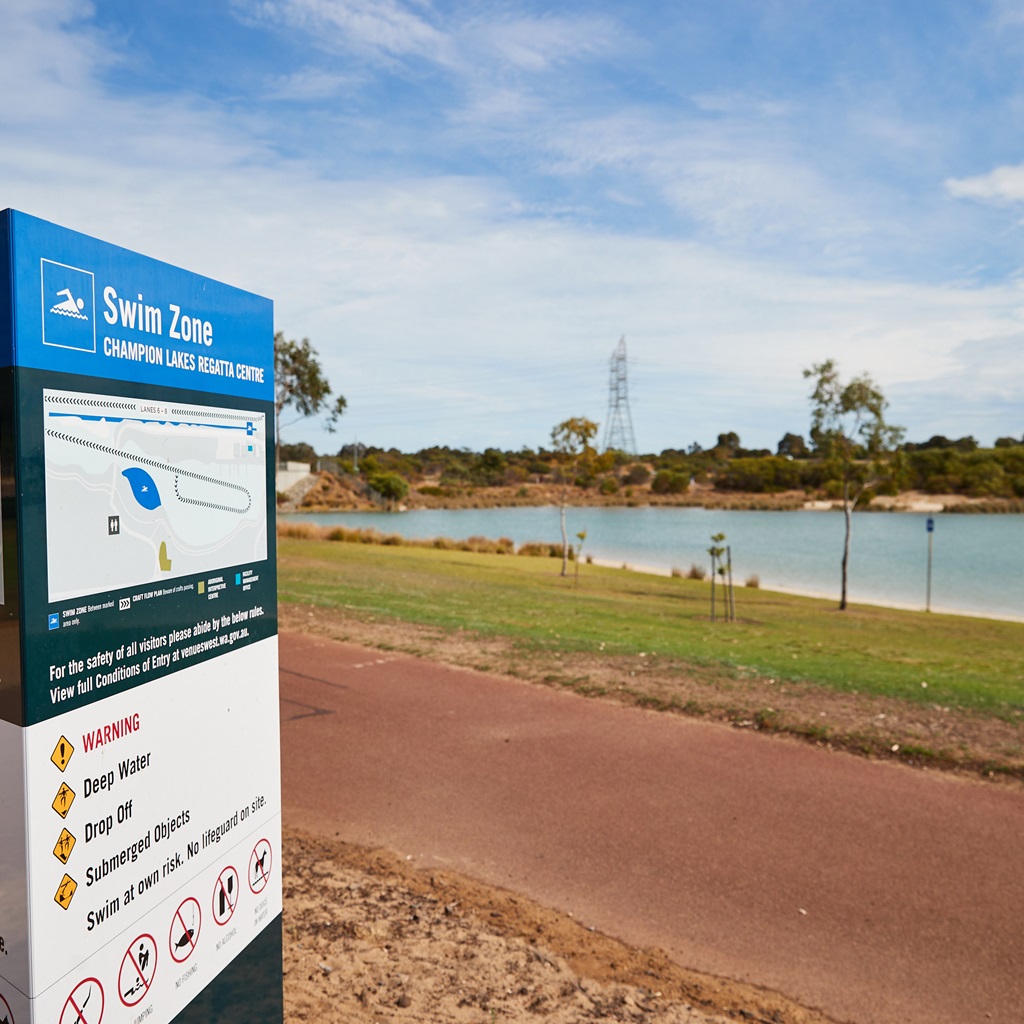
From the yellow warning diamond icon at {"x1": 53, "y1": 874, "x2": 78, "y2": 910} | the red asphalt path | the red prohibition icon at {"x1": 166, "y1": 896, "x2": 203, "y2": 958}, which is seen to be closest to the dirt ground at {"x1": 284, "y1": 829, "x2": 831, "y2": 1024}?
the red asphalt path

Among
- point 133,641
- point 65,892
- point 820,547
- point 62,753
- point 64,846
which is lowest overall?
point 820,547

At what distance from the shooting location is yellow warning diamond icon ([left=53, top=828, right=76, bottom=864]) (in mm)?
2123

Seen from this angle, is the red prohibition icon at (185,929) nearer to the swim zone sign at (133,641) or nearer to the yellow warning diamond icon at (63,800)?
the swim zone sign at (133,641)

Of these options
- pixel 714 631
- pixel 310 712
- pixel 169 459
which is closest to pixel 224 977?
pixel 169 459

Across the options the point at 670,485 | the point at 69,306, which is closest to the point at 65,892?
the point at 69,306

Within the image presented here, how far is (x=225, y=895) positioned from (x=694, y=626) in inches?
494

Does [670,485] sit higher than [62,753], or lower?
lower

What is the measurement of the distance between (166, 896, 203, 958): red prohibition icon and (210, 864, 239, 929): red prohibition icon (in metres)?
0.09

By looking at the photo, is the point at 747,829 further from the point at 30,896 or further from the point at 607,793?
the point at 30,896

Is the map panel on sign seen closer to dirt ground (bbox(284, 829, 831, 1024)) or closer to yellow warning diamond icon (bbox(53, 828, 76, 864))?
yellow warning diamond icon (bbox(53, 828, 76, 864))

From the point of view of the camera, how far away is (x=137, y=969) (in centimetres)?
241

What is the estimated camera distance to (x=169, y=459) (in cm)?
252

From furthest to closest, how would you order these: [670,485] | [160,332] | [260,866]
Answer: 1. [670,485]
2. [260,866]
3. [160,332]

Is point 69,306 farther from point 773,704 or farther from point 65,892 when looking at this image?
point 773,704
